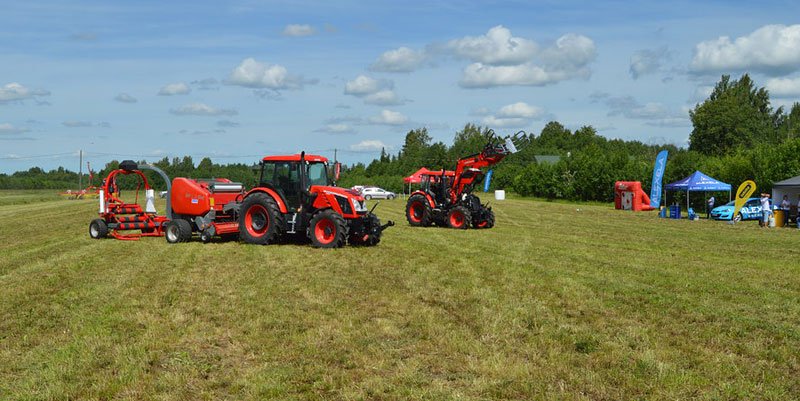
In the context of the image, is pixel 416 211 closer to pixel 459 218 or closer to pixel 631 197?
pixel 459 218

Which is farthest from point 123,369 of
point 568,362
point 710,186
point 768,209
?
point 710,186

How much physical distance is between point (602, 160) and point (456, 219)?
101 ft

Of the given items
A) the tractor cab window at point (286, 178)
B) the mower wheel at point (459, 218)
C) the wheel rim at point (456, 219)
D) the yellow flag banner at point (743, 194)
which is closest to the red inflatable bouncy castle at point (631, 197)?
the yellow flag banner at point (743, 194)

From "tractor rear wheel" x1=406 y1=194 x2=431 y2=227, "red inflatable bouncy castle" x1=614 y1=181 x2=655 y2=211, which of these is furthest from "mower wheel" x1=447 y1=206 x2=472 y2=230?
"red inflatable bouncy castle" x1=614 y1=181 x2=655 y2=211

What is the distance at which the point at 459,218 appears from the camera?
2148cm

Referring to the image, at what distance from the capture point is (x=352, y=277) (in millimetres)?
10695

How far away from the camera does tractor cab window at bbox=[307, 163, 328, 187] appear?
15.4 meters

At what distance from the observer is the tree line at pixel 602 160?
34.7 metres

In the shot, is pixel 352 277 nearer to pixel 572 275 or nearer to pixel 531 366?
pixel 572 275

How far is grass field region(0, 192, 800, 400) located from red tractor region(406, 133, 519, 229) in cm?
754

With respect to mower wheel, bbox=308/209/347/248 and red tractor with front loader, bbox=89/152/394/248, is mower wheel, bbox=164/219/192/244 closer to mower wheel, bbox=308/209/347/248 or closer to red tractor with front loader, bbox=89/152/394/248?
red tractor with front loader, bbox=89/152/394/248

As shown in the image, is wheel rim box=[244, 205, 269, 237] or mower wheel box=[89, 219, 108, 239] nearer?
wheel rim box=[244, 205, 269, 237]

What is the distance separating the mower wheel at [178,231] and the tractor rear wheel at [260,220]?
53.1 inches

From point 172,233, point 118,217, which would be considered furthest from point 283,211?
point 118,217
